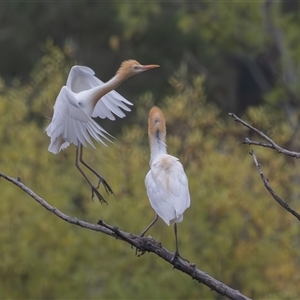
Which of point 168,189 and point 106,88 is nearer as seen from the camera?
point 168,189

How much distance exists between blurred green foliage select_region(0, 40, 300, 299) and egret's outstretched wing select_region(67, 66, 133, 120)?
18.5 feet

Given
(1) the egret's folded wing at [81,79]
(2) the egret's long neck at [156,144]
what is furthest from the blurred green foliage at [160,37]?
(2) the egret's long neck at [156,144]

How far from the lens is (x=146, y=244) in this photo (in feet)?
11.0

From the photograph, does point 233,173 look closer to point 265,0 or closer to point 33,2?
point 265,0

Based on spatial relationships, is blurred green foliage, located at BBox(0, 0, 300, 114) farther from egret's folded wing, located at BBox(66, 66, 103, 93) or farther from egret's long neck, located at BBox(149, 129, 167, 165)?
egret's long neck, located at BBox(149, 129, 167, 165)

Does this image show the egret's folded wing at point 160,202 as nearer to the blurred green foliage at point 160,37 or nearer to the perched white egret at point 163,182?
the perched white egret at point 163,182

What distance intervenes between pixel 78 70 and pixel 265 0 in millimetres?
13372

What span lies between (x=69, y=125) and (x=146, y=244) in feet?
3.34

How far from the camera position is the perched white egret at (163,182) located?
3.97 metres

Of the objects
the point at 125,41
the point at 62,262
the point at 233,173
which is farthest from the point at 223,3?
the point at 62,262

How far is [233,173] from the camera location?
11508 millimetres

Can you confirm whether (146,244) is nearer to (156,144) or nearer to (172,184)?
(172,184)

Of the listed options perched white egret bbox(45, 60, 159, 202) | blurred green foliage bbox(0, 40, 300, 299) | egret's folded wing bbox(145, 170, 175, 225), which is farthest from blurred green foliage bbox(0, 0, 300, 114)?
egret's folded wing bbox(145, 170, 175, 225)

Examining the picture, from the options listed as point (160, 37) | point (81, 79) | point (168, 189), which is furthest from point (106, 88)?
point (160, 37)
